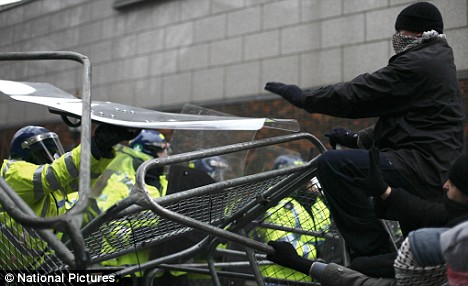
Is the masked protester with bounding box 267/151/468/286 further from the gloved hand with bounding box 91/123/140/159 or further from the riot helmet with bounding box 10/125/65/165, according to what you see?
the riot helmet with bounding box 10/125/65/165

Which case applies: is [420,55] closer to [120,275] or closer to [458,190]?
[458,190]

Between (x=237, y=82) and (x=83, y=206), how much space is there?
27.8 feet

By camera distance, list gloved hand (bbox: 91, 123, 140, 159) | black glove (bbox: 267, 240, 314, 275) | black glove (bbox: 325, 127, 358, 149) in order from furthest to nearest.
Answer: black glove (bbox: 325, 127, 358, 149) → gloved hand (bbox: 91, 123, 140, 159) → black glove (bbox: 267, 240, 314, 275)

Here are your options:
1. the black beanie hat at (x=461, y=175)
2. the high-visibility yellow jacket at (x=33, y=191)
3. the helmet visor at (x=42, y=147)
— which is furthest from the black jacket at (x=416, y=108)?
the helmet visor at (x=42, y=147)

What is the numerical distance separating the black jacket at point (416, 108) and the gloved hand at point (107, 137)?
1.01 meters

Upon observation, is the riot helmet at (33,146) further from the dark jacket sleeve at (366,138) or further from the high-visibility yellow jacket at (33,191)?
the dark jacket sleeve at (366,138)

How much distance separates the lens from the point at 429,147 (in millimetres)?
2998

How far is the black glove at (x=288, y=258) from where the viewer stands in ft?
10.2

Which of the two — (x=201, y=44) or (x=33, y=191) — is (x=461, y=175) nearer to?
(x=33, y=191)

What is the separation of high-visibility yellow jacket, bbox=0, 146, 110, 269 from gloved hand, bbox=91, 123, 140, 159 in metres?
0.14

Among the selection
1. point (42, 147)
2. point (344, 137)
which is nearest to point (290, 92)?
point (344, 137)

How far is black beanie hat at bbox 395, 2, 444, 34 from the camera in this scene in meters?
3.18

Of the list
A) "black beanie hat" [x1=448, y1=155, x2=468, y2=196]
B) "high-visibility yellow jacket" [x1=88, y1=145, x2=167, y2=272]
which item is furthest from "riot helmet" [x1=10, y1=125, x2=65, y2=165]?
"black beanie hat" [x1=448, y1=155, x2=468, y2=196]

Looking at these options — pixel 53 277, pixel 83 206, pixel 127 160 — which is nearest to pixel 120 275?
pixel 53 277
